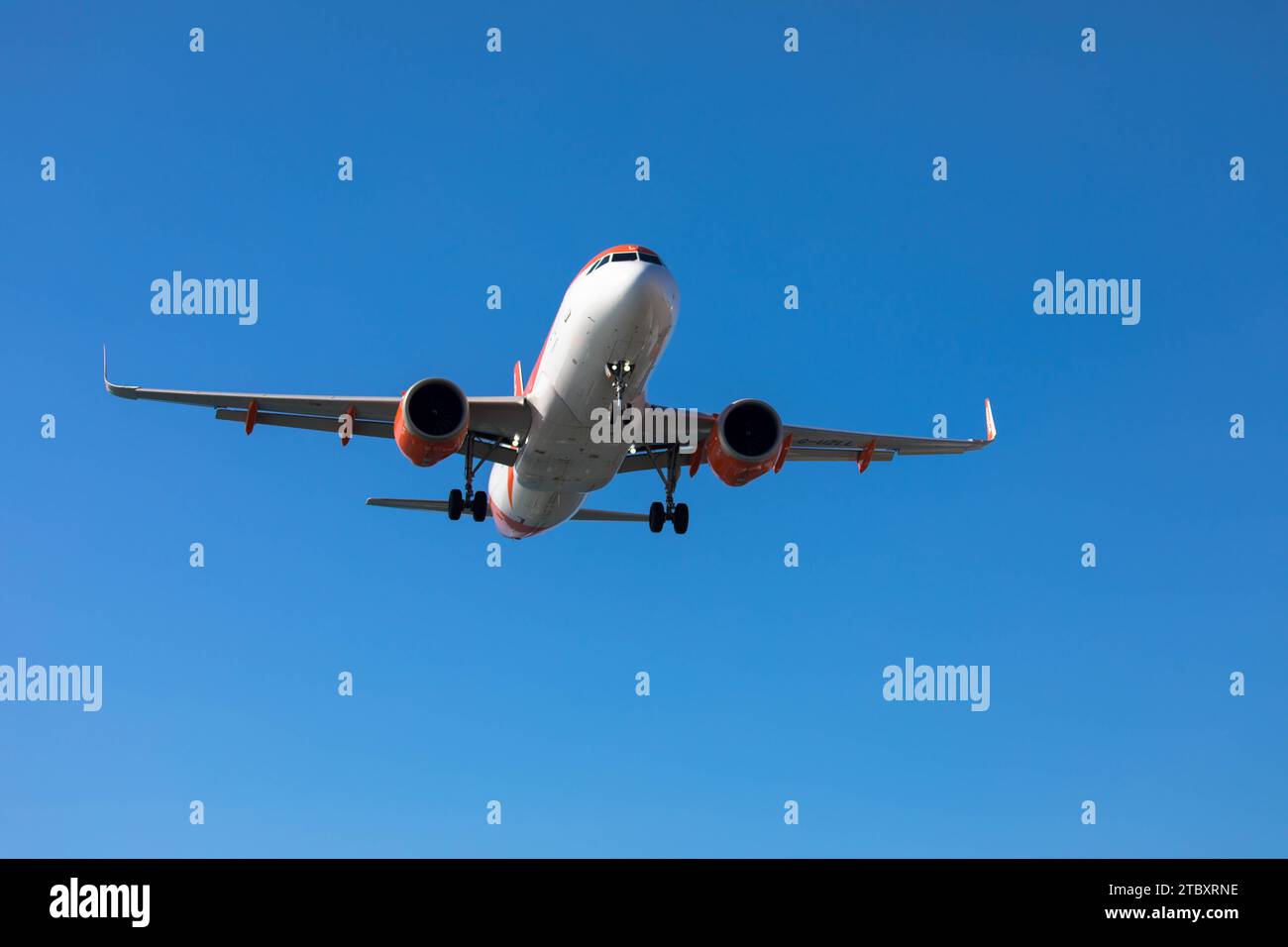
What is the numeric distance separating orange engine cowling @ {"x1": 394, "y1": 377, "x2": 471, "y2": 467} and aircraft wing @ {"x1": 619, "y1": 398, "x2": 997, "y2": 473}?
5.85 meters

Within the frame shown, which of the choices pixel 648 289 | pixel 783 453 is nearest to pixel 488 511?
pixel 783 453

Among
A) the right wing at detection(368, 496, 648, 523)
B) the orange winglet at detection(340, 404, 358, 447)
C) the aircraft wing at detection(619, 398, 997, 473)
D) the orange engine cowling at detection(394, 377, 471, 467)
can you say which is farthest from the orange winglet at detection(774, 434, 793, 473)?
the orange winglet at detection(340, 404, 358, 447)

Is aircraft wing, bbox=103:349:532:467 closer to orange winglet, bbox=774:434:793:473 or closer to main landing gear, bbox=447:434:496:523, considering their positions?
main landing gear, bbox=447:434:496:523

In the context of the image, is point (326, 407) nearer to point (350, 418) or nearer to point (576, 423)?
point (350, 418)

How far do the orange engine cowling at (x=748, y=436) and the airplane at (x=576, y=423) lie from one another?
3 cm

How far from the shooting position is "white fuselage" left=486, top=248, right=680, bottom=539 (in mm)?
27953

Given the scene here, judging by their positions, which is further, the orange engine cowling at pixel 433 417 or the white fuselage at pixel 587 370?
the orange engine cowling at pixel 433 417

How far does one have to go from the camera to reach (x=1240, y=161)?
38.9 meters

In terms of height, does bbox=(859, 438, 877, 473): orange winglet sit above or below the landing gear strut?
below

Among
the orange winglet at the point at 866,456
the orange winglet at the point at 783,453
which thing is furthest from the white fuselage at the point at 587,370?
the orange winglet at the point at 866,456

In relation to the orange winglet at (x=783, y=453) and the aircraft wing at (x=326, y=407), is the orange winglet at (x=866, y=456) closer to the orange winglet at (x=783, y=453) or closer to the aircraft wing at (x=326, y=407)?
the orange winglet at (x=783, y=453)

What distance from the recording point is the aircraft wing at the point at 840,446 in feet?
115

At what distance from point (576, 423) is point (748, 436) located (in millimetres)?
4611

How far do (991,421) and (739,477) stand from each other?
918cm
